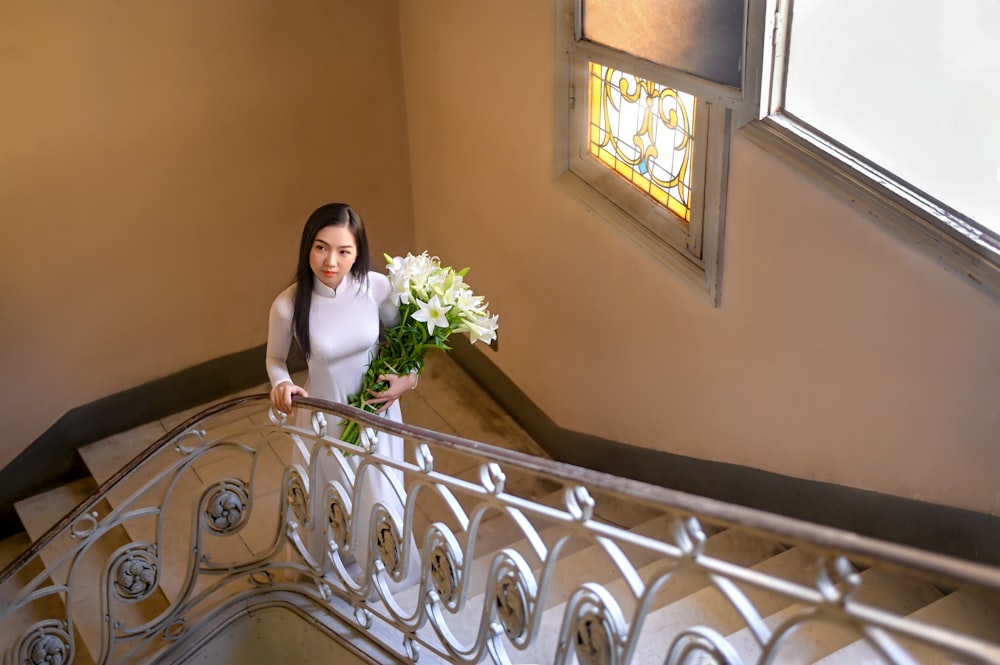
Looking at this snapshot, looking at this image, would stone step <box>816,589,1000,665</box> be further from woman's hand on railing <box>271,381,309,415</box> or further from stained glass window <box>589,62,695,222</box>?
woman's hand on railing <box>271,381,309,415</box>

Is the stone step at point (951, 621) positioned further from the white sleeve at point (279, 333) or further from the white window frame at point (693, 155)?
the white sleeve at point (279, 333)

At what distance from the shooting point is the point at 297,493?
386 centimetres

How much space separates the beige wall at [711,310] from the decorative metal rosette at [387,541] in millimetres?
1583

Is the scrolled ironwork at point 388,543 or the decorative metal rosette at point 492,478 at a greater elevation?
the decorative metal rosette at point 492,478

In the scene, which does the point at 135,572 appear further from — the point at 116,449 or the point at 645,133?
the point at 645,133

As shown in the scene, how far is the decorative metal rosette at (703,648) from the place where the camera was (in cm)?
212

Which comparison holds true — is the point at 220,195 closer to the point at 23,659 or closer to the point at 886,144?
the point at 23,659

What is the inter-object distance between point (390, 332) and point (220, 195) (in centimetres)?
262

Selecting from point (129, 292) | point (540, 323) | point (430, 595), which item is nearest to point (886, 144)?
point (430, 595)

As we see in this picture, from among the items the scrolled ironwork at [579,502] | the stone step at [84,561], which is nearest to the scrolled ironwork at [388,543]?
the scrolled ironwork at [579,502]

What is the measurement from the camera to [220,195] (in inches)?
234

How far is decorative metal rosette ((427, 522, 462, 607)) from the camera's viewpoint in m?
3.02

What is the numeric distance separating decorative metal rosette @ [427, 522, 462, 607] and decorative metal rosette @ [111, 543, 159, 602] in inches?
57.9

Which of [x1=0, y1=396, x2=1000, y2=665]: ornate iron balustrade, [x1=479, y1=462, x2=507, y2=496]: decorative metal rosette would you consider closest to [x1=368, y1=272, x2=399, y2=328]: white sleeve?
[x1=0, y1=396, x2=1000, y2=665]: ornate iron balustrade
